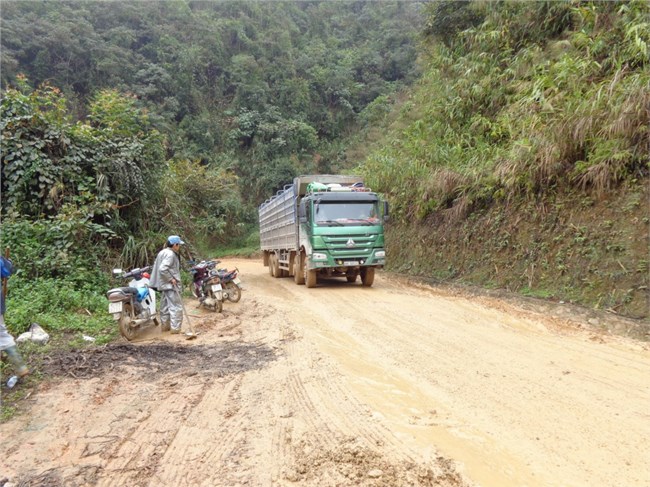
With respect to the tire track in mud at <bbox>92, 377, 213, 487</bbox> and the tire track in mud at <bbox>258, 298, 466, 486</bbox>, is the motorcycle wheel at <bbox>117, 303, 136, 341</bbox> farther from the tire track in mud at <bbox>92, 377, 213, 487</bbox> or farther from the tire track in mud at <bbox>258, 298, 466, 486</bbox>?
the tire track in mud at <bbox>258, 298, 466, 486</bbox>

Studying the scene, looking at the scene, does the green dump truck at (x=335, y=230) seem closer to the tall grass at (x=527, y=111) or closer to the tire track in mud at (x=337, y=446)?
the tall grass at (x=527, y=111)

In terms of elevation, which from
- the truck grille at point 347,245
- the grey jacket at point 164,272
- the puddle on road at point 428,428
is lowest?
the puddle on road at point 428,428

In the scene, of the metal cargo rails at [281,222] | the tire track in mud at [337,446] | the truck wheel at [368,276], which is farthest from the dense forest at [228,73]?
the tire track in mud at [337,446]

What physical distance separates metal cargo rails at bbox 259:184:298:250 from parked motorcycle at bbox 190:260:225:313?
392cm

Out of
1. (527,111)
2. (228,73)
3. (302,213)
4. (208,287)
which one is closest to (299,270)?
(302,213)

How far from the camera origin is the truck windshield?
36.8 feet

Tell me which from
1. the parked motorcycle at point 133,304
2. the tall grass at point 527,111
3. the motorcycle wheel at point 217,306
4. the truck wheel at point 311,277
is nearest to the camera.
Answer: the parked motorcycle at point 133,304

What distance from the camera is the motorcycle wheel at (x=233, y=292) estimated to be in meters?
9.55

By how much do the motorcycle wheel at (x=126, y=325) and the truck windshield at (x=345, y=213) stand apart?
18.5 feet

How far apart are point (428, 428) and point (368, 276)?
817 cm

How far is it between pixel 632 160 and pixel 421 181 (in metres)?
6.81

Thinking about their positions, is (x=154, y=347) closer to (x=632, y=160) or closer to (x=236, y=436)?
(x=236, y=436)

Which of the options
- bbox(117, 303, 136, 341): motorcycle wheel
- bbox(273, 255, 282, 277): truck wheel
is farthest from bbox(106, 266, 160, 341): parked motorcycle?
bbox(273, 255, 282, 277): truck wheel

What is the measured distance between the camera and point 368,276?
37.6 feet
